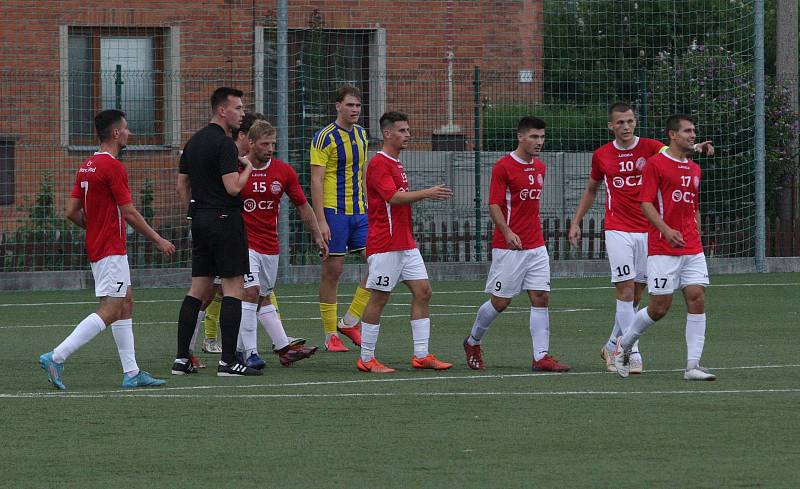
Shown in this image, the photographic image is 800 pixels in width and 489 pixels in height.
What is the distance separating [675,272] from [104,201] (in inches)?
153

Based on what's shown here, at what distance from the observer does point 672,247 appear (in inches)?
438

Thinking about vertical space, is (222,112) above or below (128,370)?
above

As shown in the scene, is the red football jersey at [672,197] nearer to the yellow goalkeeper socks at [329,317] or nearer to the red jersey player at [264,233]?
the red jersey player at [264,233]

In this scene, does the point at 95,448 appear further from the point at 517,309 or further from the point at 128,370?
the point at 517,309

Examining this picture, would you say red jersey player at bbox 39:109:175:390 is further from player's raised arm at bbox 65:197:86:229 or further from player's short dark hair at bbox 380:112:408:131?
player's short dark hair at bbox 380:112:408:131

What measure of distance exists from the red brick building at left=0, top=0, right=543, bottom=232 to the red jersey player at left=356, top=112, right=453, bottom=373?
11.2 m

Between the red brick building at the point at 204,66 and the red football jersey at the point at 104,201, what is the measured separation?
11831 mm

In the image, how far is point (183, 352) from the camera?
11.9m

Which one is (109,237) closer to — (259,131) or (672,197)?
(259,131)

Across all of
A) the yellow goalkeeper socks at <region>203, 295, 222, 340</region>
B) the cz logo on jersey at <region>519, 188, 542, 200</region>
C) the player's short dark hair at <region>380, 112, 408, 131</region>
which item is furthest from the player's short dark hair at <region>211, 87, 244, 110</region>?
the yellow goalkeeper socks at <region>203, 295, 222, 340</region>

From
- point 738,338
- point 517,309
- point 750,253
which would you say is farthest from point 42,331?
point 750,253

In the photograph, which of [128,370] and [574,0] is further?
[574,0]

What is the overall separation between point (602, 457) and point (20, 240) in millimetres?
15749

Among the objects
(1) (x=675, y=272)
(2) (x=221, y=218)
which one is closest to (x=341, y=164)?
(2) (x=221, y=218)
